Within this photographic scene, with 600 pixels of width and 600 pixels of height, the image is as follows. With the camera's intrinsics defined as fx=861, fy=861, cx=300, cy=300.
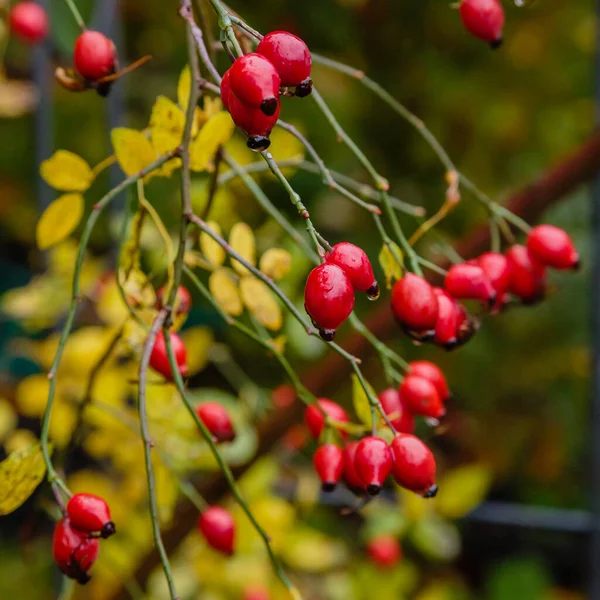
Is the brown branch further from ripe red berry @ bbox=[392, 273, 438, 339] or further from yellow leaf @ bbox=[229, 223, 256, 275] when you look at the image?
ripe red berry @ bbox=[392, 273, 438, 339]

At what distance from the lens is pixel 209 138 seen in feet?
1.71

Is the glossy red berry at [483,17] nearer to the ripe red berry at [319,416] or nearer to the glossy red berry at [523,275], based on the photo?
the glossy red berry at [523,275]

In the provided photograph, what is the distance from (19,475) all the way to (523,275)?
0.34 metres

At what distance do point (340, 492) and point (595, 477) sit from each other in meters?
0.43

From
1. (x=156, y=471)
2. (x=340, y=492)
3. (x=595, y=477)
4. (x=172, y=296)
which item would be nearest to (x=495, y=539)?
(x=340, y=492)

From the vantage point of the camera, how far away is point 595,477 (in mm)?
1163

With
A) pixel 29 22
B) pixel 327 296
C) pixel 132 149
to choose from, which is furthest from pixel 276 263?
pixel 29 22

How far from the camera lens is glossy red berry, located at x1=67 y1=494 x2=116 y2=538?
0.43m

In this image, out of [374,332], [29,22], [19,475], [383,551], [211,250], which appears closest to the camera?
[19,475]

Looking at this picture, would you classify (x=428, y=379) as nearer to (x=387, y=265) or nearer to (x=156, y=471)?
(x=387, y=265)

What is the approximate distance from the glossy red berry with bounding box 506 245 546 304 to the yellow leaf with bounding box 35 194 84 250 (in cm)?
30

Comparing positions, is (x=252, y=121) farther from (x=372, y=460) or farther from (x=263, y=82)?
(x=372, y=460)

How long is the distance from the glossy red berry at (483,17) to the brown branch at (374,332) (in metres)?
0.30

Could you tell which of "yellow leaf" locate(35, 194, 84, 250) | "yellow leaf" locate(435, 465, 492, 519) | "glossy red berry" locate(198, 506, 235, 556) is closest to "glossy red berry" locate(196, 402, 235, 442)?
"glossy red berry" locate(198, 506, 235, 556)
